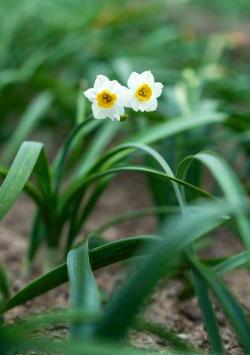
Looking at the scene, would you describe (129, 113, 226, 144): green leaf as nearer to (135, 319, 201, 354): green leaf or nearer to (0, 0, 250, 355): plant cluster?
(0, 0, 250, 355): plant cluster

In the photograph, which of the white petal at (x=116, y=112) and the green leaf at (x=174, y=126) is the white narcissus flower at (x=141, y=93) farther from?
the green leaf at (x=174, y=126)

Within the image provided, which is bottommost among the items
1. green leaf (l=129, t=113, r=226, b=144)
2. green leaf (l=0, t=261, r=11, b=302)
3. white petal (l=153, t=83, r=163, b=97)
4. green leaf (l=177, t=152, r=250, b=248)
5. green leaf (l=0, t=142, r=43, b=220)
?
green leaf (l=177, t=152, r=250, b=248)

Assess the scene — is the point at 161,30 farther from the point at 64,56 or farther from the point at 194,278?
the point at 194,278

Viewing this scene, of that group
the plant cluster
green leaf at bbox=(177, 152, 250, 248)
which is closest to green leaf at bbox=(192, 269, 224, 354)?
the plant cluster

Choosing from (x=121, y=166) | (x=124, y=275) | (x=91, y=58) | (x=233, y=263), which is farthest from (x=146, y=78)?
(x=91, y=58)

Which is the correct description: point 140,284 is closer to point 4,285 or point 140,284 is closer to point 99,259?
point 99,259

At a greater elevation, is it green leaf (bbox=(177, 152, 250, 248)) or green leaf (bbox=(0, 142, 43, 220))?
green leaf (bbox=(0, 142, 43, 220))

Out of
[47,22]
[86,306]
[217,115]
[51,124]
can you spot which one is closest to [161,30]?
[47,22]
